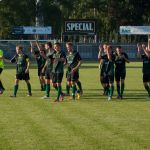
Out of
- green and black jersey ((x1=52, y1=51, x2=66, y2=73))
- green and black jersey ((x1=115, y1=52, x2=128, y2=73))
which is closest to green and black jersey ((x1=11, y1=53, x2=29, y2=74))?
green and black jersey ((x1=52, y1=51, x2=66, y2=73))

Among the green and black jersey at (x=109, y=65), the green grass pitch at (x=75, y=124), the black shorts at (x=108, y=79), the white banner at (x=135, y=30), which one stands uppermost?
the white banner at (x=135, y=30)

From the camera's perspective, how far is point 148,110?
1675 cm

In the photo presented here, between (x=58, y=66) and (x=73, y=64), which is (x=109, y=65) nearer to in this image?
(x=73, y=64)

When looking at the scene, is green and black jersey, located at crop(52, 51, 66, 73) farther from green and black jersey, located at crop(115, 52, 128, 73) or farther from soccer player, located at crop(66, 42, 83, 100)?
green and black jersey, located at crop(115, 52, 128, 73)

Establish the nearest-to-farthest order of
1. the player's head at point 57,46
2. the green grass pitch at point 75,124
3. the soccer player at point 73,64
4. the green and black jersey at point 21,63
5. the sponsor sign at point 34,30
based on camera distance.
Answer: the green grass pitch at point 75,124, the player's head at point 57,46, the soccer player at point 73,64, the green and black jersey at point 21,63, the sponsor sign at point 34,30

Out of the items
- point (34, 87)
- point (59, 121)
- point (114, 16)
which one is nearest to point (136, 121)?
point (59, 121)

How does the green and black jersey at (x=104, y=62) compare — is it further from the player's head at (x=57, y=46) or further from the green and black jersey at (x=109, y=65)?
the player's head at (x=57, y=46)

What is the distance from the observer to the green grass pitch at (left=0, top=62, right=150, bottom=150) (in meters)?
11.2

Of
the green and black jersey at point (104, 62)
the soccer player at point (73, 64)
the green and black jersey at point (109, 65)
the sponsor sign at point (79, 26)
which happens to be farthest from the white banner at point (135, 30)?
the soccer player at point (73, 64)

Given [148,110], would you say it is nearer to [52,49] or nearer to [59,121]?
[59,121]

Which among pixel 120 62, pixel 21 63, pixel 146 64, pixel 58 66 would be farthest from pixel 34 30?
pixel 58 66

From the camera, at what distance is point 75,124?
13703mm

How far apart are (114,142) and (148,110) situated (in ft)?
18.5

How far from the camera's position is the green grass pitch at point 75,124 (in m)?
11.2
